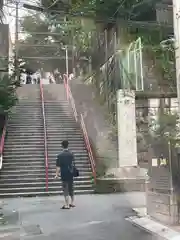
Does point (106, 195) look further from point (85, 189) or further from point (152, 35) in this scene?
point (152, 35)

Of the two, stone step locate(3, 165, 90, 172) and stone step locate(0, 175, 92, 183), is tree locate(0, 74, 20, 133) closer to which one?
stone step locate(3, 165, 90, 172)

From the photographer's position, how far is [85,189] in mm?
12438

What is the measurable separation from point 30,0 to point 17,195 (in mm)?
5898

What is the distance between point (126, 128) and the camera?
13.7 meters

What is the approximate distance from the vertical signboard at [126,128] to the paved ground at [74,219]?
2218 mm

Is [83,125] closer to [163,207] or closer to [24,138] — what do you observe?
[24,138]

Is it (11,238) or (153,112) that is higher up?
(153,112)

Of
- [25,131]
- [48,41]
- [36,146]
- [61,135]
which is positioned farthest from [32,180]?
[48,41]

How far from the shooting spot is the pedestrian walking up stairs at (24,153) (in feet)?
41.2

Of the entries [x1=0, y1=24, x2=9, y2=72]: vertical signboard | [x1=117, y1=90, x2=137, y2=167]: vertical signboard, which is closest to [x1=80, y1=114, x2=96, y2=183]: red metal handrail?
[x1=117, y1=90, x2=137, y2=167]: vertical signboard

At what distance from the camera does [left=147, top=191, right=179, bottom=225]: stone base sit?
6.93m

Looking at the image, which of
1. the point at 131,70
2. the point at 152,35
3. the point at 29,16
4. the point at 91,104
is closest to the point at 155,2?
the point at 152,35

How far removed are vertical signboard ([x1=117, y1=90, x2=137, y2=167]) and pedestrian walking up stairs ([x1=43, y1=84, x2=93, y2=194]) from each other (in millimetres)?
1384

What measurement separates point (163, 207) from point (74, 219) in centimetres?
197
